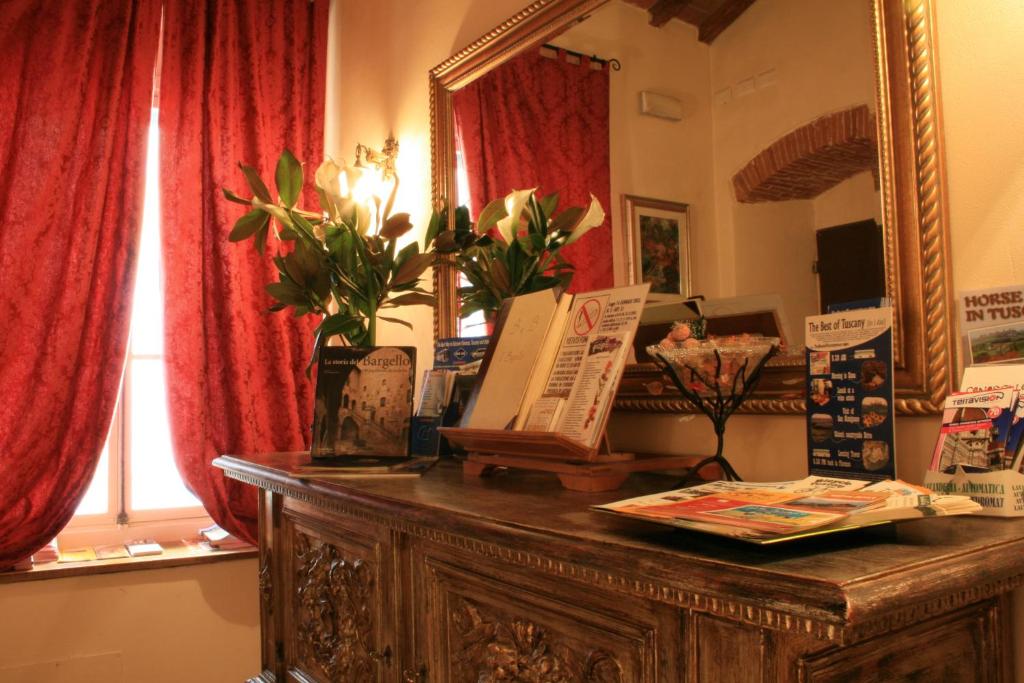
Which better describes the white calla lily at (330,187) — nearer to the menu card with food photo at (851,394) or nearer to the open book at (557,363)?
the open book at (557,363)

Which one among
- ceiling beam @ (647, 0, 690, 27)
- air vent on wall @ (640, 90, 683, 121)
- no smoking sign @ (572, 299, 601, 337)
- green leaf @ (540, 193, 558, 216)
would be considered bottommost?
no smoking sign @ (572, 299, 601, 337)

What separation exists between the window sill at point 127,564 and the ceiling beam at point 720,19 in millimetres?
2209

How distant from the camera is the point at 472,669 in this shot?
1.11m

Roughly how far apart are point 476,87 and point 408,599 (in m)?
1.40

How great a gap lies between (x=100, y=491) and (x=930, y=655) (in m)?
2.72

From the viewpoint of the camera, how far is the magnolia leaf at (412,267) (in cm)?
Result: 184

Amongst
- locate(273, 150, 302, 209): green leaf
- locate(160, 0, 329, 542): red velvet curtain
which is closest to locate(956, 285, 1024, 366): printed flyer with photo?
locate(273, 150, 302, 209): green leaf

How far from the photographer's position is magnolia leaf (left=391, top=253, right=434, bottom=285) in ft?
6.05

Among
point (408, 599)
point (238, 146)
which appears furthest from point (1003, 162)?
point (238, 146)

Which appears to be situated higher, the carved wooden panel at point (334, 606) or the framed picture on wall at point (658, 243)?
the framed picture on wall at point (658, 243)

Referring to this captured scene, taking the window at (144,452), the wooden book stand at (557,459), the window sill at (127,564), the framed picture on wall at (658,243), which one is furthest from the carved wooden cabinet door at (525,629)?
the window at (144,452)

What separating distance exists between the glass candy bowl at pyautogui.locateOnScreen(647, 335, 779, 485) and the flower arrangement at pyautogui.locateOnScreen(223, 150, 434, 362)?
763 mm

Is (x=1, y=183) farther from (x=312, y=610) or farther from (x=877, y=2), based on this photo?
(x=877, y=2)

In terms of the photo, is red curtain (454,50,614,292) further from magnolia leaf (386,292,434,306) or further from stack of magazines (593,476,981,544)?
stack of magazines (593,476,981,544)
